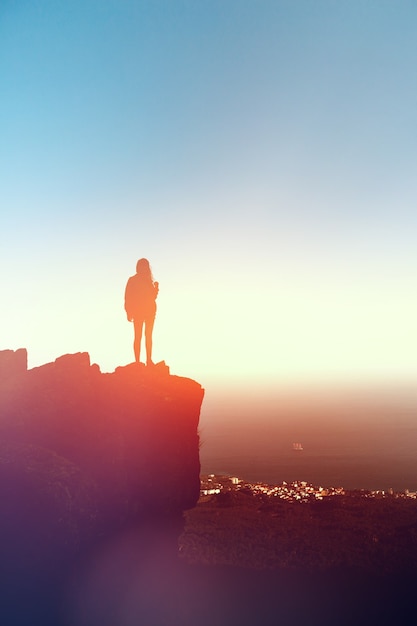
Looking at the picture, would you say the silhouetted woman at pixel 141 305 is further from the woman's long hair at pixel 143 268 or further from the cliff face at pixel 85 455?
the cliff face at pixel 85 455

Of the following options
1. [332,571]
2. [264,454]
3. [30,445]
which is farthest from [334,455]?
[30,445]

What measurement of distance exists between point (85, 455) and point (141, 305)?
1144 centimetres

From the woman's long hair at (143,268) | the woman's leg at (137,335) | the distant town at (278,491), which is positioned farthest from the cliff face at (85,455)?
the distant town at (278,491)

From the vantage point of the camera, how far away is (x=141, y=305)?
3023 centimetres

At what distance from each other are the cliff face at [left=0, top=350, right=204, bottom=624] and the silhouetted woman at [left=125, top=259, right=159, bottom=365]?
2.21 metres

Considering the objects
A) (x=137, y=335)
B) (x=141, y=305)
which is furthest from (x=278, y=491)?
(x=141, y=305)

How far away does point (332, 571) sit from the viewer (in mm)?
23594

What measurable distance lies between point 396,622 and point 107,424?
19.1m

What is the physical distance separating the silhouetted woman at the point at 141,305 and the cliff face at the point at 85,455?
2.21 m

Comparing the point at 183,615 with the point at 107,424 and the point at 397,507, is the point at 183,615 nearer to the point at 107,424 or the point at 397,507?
the point at 107,424

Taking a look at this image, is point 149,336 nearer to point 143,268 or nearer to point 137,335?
point 137,335

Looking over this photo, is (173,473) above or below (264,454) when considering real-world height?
above

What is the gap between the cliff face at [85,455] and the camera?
64.1 feet

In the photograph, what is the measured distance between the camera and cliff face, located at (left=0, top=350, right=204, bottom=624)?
19547mm
